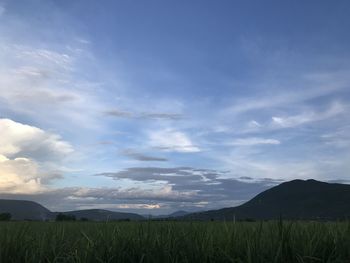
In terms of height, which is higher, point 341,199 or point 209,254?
point 341,199

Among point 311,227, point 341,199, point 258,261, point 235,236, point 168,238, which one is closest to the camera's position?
point 258,261

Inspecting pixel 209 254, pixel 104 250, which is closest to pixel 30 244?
pixel 104 250

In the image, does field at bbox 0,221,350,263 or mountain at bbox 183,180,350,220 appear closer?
field at bbox 0,221,350,263

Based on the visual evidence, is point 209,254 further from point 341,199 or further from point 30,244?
point 341,199

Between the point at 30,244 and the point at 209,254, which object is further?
the point at 30,244

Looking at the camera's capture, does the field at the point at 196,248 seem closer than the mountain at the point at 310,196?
Yes

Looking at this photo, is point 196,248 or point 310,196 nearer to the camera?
point 196,248

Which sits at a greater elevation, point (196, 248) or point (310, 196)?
point (310, 196)

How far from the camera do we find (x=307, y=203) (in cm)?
12600

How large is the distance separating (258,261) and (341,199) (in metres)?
124

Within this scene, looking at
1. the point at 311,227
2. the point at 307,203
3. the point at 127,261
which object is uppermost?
the point at 307,203

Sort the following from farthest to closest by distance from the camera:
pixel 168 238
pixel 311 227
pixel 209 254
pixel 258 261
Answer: pixel 311 227 → pixel 168 238 → pixel 209 254 → pixel 258 261

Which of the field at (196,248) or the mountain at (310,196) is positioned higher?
the mountain at (310,196)

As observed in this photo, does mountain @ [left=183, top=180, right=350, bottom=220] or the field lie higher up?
mountain @ [left=183, top=180, right=350, bottom=220]
